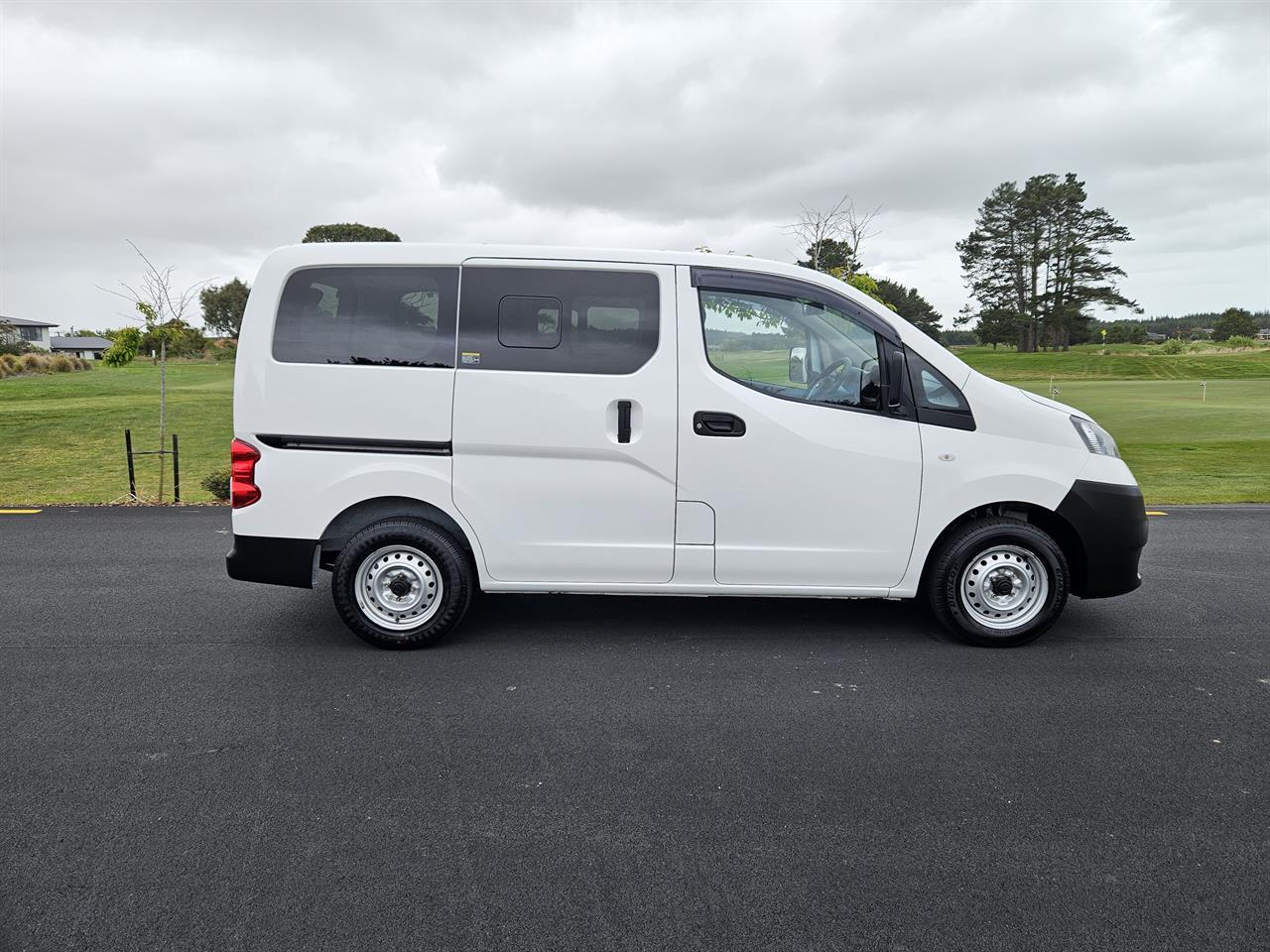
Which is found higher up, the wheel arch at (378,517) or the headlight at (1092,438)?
the headlight at (1092,438)

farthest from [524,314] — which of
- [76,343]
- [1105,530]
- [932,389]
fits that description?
[76,343]

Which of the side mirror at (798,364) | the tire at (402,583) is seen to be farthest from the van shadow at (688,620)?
the side mirror at (798,364)

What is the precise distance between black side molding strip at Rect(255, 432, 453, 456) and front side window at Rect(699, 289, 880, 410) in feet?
5.10

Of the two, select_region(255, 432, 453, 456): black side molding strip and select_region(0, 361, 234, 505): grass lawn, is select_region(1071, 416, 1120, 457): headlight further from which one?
select_region(0, 361, 234, 505): grass lawn

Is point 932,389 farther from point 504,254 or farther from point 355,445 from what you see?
point 355,445

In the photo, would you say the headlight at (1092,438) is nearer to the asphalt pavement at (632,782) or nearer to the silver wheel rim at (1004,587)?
the silver wheel rim at (1004,587)

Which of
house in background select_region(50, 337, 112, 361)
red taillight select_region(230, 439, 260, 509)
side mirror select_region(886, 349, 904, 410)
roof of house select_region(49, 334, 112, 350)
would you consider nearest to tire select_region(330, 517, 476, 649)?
red taillight select_region(230, 439, 260, 509)

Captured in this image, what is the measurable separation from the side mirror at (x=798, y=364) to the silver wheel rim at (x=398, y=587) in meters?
2.20

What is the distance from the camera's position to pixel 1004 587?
15.9ft

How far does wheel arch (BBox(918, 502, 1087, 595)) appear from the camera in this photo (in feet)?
15.8

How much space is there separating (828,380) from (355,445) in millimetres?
2551

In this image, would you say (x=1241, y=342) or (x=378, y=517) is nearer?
(x=378, y=517)

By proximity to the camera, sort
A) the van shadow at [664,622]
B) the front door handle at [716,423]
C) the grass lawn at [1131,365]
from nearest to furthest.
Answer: the front door handle at [716,423] → the van shadow at [664,622] → the grass lawn at [1131,365]

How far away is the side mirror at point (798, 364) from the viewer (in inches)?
184
